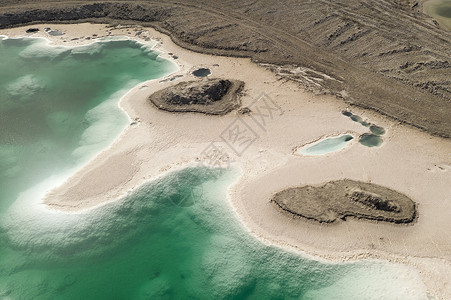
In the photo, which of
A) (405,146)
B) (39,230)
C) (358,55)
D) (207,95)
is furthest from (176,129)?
(358,55)

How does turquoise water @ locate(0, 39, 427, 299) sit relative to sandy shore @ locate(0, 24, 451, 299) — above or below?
below

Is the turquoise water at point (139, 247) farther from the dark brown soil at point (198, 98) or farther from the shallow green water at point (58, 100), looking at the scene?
the dark brown soil at point (198, 98)

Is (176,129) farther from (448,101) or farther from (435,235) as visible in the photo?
(448,101)

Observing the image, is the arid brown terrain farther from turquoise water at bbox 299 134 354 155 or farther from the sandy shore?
turquoise water at bbox 299 134 354 155

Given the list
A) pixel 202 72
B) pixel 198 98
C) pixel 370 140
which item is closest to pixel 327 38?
Result: pixel 202 72

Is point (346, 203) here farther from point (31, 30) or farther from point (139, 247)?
point (31, 30)

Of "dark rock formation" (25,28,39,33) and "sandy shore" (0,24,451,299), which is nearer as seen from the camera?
"sandy shore" (0,24,451,299)

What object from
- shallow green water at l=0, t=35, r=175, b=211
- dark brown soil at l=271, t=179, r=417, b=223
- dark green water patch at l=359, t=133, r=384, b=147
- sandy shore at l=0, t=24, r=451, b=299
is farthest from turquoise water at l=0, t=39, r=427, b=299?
dark green water patch at l=359, t=133, r=384, b=147

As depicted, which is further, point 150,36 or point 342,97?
point 150,36
